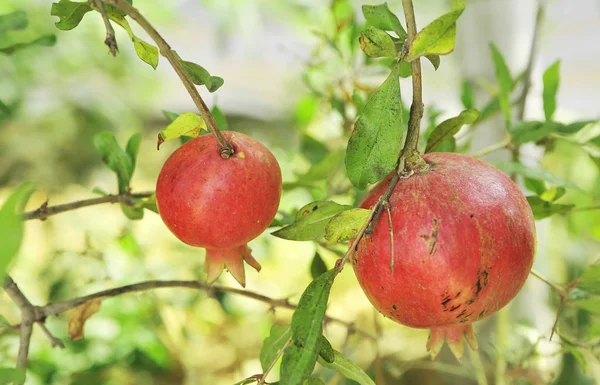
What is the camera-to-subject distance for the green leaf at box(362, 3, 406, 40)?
0.39 m

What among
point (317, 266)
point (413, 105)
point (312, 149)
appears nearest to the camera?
point (413, 105)

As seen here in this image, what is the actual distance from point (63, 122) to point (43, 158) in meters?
0.16

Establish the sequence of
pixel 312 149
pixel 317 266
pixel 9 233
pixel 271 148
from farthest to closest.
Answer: pixel 271 148 → pixel 312 149 → pixel 317 266 → pixel 9 233

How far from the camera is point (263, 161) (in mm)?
407

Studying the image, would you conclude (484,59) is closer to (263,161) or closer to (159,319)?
(159,319)

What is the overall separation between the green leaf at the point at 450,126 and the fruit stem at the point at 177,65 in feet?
0.50

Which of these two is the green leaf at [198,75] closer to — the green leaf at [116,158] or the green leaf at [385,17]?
the green leaf at [385,17]

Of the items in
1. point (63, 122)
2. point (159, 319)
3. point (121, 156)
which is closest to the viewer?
point (121, 156)

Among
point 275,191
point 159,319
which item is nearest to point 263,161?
point 275,191

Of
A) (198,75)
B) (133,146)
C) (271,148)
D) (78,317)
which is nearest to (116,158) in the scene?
(133,146)

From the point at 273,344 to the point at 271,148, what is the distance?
1.69 meters

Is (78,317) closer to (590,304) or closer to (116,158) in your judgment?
(116,158)

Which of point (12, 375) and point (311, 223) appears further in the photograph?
point (311, 223)

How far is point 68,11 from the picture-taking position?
0.39m
